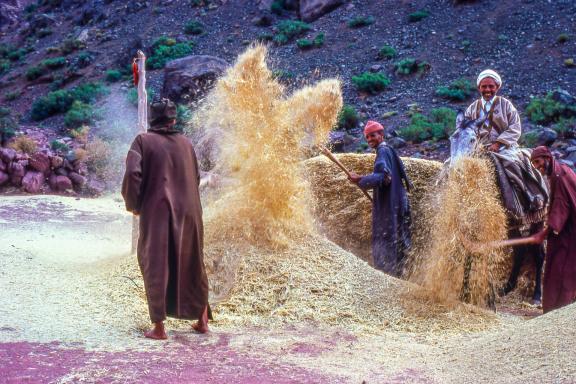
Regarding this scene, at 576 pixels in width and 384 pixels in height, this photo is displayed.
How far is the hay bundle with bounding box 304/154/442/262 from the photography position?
720 cm

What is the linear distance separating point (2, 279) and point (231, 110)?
2.32m

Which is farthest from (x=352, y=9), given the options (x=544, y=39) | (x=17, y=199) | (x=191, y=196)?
(x=191, y=196)

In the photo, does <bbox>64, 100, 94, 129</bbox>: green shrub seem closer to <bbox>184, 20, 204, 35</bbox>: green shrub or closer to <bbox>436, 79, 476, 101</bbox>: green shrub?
<bbox>184, 20, 204, 35</bbox>: green shrub

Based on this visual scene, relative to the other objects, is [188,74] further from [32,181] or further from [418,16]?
[32,181]

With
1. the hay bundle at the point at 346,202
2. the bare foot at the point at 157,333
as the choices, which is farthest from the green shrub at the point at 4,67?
the bare foot at the point at 157,333

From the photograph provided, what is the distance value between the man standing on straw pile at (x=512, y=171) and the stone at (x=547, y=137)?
375 inches

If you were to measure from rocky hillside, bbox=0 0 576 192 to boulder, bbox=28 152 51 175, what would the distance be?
9.55 feet

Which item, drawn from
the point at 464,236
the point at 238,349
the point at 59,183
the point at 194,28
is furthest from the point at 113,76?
the point at 238,349

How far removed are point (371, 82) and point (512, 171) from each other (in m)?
15.6

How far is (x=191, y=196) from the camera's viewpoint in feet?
13.9

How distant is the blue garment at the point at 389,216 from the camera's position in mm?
5848

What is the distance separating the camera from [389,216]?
231 inches

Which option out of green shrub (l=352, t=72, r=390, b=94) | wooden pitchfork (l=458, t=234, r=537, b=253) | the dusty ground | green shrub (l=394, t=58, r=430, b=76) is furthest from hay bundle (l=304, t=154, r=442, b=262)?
green shrub (l=394, t=58, r=430, b=76)

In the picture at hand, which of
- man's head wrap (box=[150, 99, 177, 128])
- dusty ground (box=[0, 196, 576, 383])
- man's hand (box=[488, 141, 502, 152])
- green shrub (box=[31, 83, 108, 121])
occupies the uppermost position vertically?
green shrub (box=[31, 83, 108, 121])
